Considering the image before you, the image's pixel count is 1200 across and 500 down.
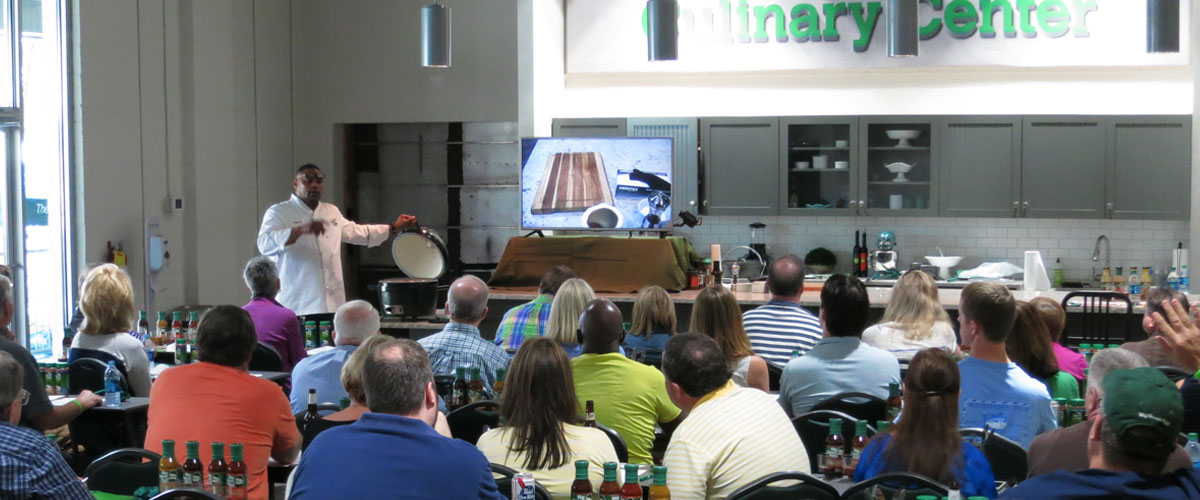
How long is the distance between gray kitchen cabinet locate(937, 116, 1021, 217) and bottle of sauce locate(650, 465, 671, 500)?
7.10 meters

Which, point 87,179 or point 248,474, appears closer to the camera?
point 248,474

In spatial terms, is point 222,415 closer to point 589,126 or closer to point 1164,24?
point 1164,24

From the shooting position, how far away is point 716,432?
3170mm

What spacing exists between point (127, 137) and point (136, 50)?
592 millimetres

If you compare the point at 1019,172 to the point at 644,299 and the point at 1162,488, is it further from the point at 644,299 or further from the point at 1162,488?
the point at 1162,488

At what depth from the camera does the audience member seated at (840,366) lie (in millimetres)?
4402

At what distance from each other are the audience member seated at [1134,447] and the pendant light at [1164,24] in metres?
5.60

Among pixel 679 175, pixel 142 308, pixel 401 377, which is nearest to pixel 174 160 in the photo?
pixel 142 308

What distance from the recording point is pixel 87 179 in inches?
294

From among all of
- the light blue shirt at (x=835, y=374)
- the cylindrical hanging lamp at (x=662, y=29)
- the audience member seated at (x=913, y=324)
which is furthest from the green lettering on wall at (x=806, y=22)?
the light blue shirt at (x=835, y=374)

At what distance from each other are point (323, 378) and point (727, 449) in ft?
6.77

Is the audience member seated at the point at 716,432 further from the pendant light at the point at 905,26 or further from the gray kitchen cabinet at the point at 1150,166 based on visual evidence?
the gray kitchen cabinet at the point at 1150,166

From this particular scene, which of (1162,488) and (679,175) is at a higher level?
(679,175)

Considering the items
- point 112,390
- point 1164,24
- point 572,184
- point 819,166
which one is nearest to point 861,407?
point 112,390
